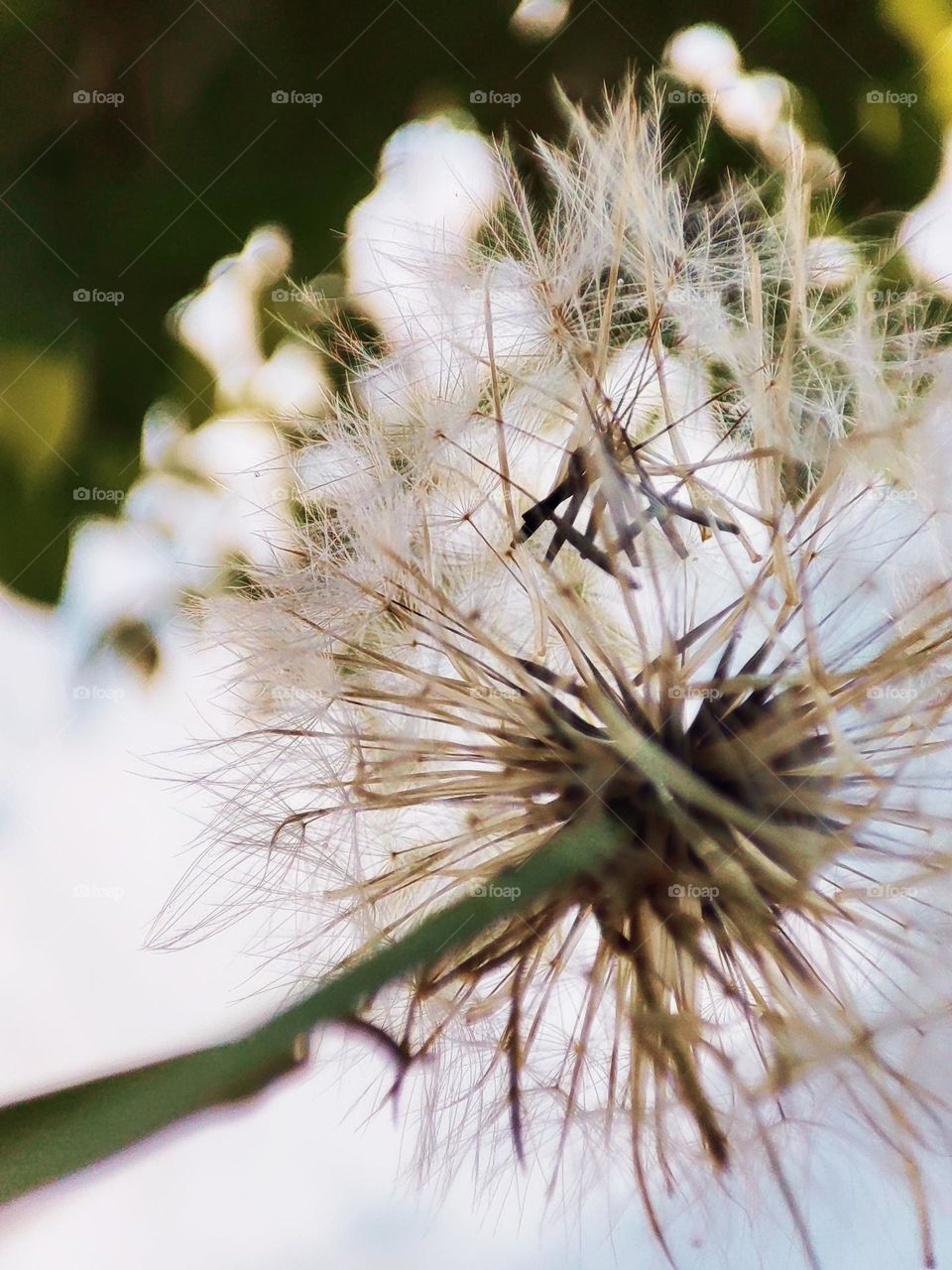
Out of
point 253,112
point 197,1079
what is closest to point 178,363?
point 253,112

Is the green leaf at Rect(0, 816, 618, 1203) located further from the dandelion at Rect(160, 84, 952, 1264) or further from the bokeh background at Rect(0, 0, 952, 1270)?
the bokeh background at Rect(0, 0, 952, 1270)

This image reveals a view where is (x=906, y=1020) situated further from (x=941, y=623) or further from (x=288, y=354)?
(x=288, y=354)

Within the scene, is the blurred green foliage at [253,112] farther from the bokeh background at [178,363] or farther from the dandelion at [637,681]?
the dandelion at [637,681]

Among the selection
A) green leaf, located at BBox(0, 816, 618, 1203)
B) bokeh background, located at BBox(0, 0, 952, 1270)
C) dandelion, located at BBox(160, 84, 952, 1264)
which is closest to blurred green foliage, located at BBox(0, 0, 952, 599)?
bokeh background, located at BBox(0, 0, 952, 1270)

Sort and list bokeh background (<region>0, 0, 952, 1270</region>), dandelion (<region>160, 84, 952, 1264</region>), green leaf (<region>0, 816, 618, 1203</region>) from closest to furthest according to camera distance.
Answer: green leaf (<region>0, 816, 618, 1203</region>) < dandelion (<region>160, 84, 952, 1264</region>) < bokeh background (<region>0, 0, 952, 1270</region>)

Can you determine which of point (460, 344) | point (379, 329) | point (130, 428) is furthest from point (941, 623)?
point (130, 428)

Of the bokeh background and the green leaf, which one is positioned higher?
the bokeh background
